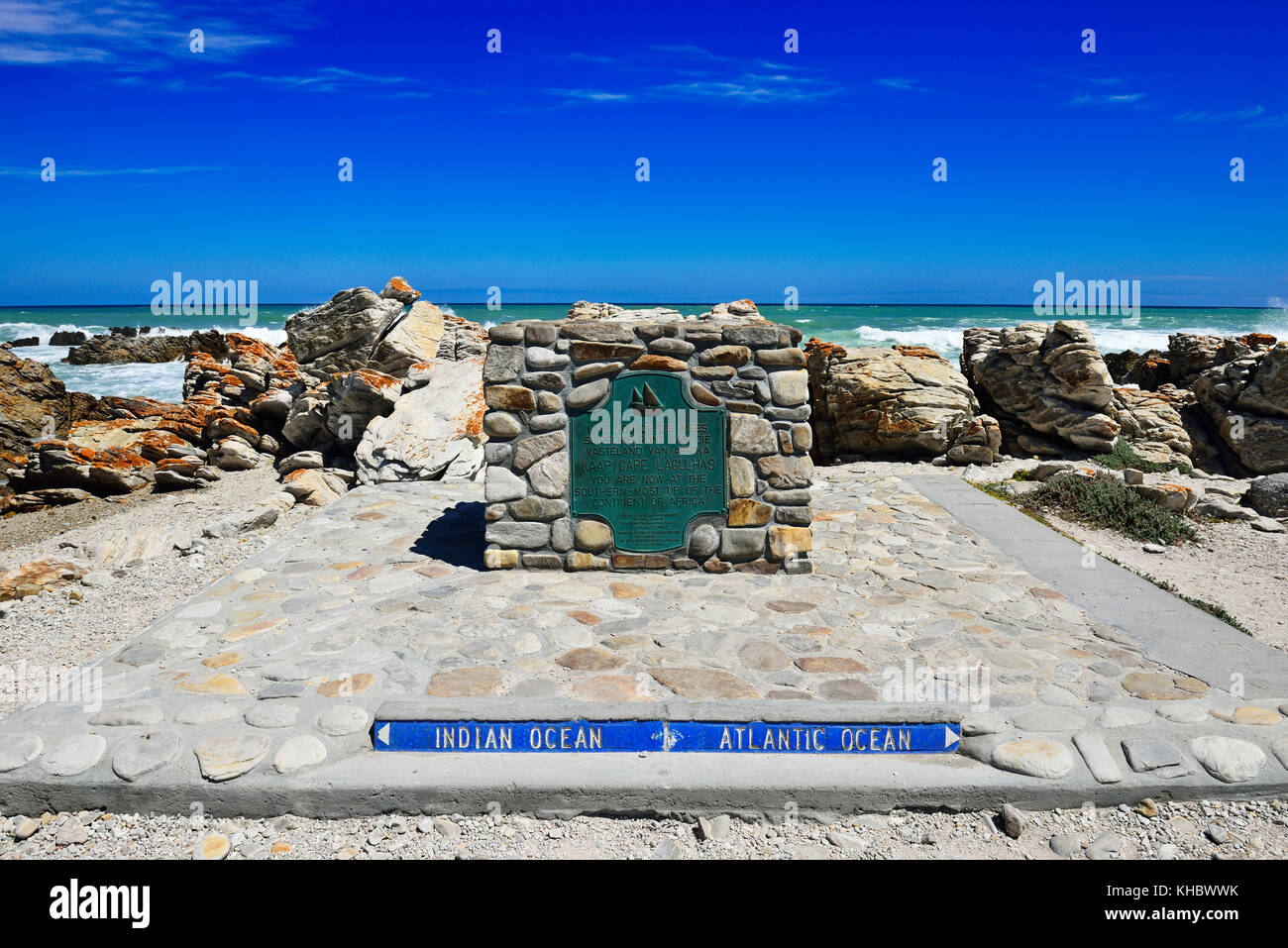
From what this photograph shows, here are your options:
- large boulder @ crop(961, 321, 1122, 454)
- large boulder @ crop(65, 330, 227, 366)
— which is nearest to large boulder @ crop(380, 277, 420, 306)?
large boulder @ crop(961, 321, 1122, 454)

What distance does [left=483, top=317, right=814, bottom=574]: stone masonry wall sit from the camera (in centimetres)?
506

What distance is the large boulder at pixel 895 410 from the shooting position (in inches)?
428

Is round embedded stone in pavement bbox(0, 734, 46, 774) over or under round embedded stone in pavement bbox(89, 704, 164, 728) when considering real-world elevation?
under

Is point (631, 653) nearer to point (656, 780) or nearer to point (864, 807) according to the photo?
point (656, 780)

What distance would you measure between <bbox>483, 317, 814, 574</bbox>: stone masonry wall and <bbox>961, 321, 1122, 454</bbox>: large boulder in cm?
794

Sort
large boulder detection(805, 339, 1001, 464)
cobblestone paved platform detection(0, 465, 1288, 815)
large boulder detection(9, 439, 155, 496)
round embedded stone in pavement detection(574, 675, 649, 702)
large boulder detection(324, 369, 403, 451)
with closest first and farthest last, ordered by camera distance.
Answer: cobblestone paved platform detection(0, 465, 1288, 815) → round embedded stone in pavement detection(574, 675, 649, 702) → large boulder detection(9, 439, 155, 496) → large boulder detection(324, 369, 403, 451) → large boulder detection(805, 339, 1001, 464)

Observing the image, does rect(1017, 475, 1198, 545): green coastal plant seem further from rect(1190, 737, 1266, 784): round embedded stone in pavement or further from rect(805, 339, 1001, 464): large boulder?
rect(1190, 737, 1266, 784): round embedded stone in pavement

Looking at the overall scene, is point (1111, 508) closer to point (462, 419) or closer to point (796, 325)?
point (462, 419)

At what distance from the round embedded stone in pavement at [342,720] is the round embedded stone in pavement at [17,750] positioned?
1.08 metres

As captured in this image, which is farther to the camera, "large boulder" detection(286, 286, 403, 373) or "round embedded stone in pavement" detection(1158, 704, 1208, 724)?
"large boulder" detection(286, 286, 403, 373)

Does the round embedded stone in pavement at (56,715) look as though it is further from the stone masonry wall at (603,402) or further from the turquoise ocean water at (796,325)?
the turquoise ocean water at (796,325)

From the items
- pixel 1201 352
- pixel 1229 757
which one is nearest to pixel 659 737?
pixel 1229 757

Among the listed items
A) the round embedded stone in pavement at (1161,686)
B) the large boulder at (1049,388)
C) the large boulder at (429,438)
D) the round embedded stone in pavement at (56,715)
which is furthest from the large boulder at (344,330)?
the round embedded stone in pavement at (1161,686)

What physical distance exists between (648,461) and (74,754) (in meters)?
3.32
